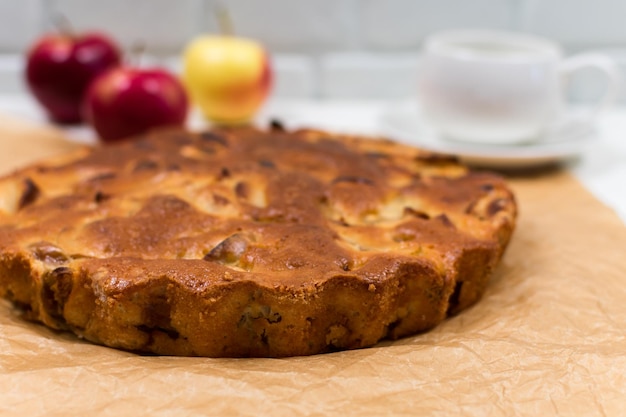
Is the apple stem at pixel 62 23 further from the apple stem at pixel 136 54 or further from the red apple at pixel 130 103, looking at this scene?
the red apple at pixel 130 103

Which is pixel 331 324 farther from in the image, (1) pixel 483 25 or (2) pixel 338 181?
(1) pixel 483 25

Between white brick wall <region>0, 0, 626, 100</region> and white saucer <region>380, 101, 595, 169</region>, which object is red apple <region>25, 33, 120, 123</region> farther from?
white saucer <region>380, 101, 595, 169</region>

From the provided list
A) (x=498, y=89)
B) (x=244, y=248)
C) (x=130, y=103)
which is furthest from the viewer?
(x=130, y=103)

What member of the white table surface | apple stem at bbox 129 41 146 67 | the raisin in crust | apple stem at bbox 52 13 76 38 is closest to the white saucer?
the white table surface

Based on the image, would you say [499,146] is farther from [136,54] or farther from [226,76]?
[136,54]

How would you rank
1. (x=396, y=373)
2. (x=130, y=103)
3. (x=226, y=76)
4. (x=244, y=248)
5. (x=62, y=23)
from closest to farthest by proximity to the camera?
(x=396, y=373)
(x=244, y=248)
(x=130, y=103)
(x=226, y=76)
(x=62, y=23)

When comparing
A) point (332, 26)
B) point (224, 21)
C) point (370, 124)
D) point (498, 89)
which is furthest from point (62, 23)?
point (498, 89)
